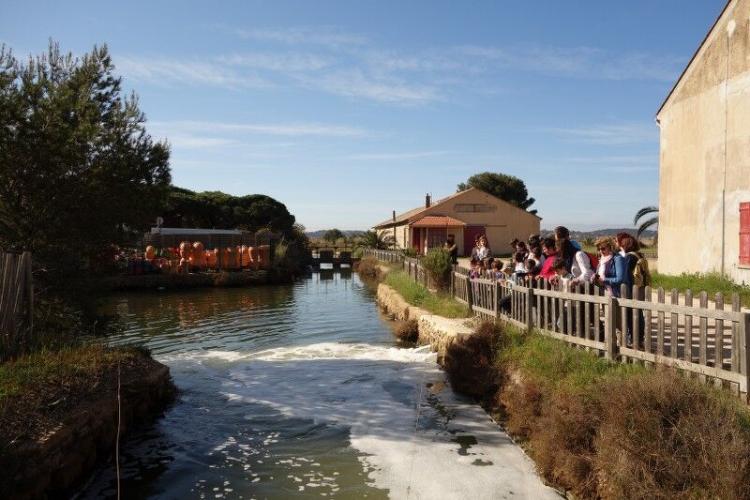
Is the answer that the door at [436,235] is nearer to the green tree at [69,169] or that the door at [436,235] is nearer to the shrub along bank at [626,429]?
the green tree at [69,169]

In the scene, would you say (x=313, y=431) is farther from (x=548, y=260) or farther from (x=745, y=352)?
(x=745, y=352)

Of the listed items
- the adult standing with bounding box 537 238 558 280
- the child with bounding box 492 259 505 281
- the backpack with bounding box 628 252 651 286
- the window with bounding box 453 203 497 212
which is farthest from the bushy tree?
the backpack with bounding box 628 252 651 286

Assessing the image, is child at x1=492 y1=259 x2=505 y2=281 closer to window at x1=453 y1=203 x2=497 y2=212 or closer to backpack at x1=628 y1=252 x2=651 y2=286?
backpack at x1=628 y1=252 x2=651 y2=286

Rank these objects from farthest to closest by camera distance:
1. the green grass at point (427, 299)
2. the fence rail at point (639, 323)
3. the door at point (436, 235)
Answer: the door at point (436, 235)
the green grass at point (427, 299)
the fence rail at point (639, 323)

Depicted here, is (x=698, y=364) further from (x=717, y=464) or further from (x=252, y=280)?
(x=252, y=280)

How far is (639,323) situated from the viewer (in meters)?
6.82

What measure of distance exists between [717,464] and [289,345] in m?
10.7

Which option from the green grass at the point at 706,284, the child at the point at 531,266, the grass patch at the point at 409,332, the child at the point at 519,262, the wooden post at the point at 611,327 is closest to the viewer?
the wooden post at the point at 611,327

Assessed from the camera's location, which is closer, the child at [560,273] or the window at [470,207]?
the child at [560,273]

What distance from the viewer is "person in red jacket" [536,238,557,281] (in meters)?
9.32

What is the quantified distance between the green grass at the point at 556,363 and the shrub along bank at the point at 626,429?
2cm

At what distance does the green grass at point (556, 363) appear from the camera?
632cm

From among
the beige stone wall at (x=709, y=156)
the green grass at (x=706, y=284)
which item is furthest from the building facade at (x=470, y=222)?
the green grass at (x=706, y=284)

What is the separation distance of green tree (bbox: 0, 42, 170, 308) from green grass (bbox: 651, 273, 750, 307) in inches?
462
